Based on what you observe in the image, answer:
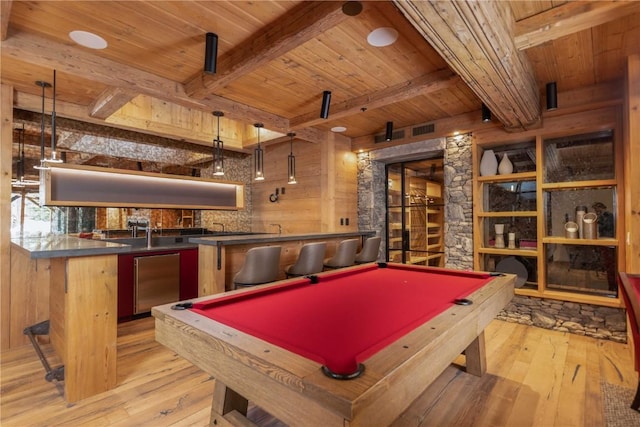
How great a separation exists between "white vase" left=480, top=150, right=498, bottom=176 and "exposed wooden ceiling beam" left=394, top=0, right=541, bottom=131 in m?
1.21

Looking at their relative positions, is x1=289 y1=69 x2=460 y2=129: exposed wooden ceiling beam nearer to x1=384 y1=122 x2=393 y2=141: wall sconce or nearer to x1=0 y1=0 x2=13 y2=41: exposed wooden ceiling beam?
x1=384 y1=122 x2=393 y2=141: wall sconce

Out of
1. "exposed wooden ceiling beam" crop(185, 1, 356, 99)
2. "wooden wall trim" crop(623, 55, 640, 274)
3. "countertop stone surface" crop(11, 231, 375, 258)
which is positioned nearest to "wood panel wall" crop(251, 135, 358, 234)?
"countertop stone surface" crop(11, 231, 375, 258)

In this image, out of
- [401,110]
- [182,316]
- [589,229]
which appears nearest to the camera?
[182,316]

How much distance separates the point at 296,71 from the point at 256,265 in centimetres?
206

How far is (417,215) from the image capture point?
568cm

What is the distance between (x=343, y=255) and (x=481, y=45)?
278cm

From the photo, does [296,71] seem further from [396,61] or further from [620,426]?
[620,426]

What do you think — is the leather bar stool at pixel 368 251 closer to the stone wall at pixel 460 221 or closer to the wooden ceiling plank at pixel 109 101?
the stone wall at pixel 460 221

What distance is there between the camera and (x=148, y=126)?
16.0 feet

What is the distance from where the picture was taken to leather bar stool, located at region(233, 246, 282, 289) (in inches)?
123

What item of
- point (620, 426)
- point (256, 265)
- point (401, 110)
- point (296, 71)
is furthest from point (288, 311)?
point (401, 110)

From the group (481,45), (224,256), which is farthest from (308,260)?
(481,45)

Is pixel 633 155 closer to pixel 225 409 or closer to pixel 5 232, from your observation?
pixel 225 409

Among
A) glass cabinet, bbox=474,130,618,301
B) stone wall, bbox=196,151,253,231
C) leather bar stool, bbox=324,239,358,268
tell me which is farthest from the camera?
stone wall, bbox=196,151,253,231
